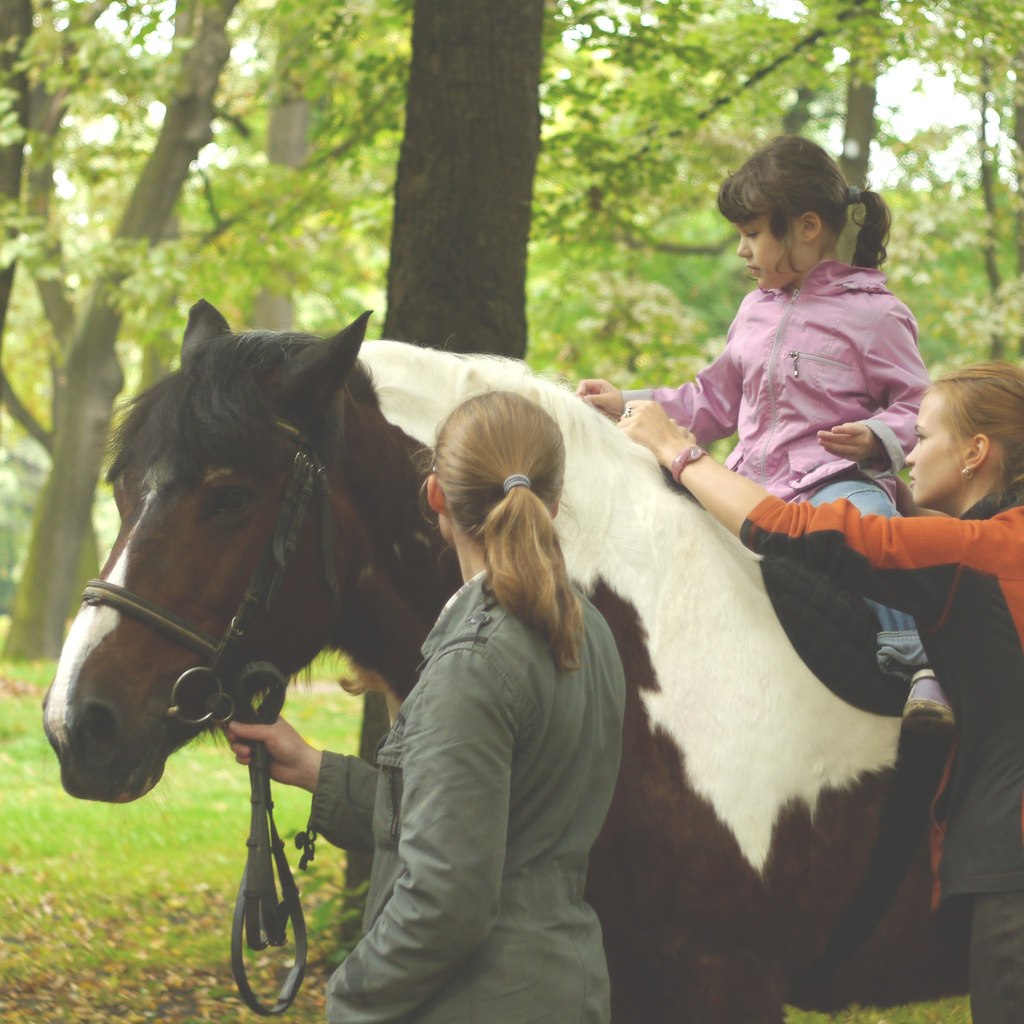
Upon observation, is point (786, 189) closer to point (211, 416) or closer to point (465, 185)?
point (211, 416)

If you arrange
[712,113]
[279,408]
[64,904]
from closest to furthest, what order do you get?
[279,408]
[64,904]
[712,113]

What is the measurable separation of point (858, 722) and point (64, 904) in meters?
5.13

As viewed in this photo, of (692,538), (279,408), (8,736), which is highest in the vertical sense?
(279,408)

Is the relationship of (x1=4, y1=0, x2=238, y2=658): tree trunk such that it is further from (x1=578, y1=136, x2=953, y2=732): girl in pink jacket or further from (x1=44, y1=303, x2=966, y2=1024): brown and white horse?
(x1=44, y1=303, x2=966, y2=1024): brown and white horse

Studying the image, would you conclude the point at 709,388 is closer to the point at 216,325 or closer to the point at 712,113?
the point at 216,325

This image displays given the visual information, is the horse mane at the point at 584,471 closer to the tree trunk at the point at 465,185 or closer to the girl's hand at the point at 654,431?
the girl's hand at the point at 654,431

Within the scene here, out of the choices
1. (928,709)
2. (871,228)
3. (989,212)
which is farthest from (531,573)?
(989,212)

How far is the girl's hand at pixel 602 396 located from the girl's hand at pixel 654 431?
0.28 metres

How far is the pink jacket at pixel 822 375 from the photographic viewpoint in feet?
10.3

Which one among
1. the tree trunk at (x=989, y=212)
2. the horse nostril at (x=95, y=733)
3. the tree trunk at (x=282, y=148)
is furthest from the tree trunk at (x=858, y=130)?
the horse nostril at (x=95, y=733)

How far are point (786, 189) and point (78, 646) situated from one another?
6.84 ft

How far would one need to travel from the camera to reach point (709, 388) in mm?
3539

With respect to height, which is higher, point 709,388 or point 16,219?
point 16,219

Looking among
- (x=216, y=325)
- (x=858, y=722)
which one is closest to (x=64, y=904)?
(x=216, y=325)
